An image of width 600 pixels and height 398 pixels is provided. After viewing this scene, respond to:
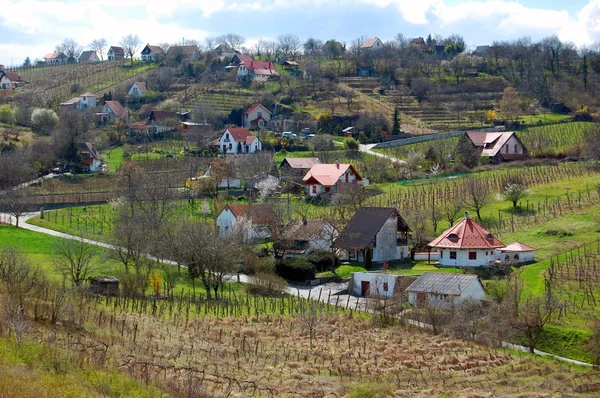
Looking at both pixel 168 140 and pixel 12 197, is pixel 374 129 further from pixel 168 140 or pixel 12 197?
pixel 12 197

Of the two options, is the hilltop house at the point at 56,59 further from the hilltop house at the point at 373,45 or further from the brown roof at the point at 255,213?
the brown roof at the point at 255,213

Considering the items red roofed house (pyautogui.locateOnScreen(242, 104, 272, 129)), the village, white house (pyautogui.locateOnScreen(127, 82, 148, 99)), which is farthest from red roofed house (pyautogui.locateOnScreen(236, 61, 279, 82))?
red roofed house (pyautogui.locateOnScreen(242, 104, 272, 129))

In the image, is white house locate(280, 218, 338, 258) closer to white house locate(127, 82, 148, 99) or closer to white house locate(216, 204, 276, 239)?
white house locate(216, 204, 276, 239)

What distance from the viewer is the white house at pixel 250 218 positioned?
154 ft

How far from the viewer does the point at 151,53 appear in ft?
408

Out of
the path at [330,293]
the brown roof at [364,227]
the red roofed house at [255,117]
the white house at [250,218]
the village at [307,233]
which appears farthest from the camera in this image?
the red roofed house at [255,117]

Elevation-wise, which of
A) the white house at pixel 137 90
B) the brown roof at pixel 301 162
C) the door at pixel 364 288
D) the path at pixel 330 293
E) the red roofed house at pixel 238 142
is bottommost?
the path at pixel 330 293

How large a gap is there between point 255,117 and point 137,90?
1987 centimetres

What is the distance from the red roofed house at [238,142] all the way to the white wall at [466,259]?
1472 inches

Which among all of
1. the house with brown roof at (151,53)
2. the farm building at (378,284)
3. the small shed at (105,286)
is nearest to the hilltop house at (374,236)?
the farm building at (378,284)

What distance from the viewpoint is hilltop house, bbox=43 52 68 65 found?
140625 millimetres

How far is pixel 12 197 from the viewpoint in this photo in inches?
2092

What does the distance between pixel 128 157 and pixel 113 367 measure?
180ft

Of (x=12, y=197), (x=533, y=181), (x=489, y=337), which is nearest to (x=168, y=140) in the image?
(x=12, y=197)
